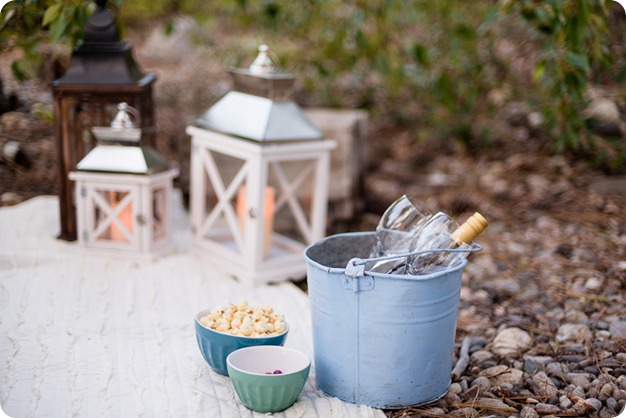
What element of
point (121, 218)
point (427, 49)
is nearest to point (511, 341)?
point (121, 218)

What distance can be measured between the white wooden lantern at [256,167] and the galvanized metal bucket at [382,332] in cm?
79

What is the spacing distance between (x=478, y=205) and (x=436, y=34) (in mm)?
1345

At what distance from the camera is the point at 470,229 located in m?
1.94

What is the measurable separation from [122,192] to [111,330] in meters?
0.81

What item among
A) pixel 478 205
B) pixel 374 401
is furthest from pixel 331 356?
pixel 478 205

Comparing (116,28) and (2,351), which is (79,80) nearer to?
(116,28)

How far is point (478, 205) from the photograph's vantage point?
3850 millimetres

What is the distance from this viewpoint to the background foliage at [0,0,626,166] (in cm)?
292

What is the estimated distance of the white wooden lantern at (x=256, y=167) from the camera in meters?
2.79

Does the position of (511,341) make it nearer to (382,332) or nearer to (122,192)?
(382,332)

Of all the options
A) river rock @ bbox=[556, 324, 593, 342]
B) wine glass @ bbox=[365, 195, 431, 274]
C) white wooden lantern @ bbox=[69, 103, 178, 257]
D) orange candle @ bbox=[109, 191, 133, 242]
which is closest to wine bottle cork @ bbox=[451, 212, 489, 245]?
wine glass @ bbox=[365, 195, 431, 274]

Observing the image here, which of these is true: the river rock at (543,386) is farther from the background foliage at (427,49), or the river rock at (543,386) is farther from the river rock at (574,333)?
the background foliage at (427,49)

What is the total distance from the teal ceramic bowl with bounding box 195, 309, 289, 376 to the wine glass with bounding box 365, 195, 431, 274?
377mm

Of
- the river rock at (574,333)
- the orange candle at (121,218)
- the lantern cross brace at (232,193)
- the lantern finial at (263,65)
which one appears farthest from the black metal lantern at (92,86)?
the river rock at (574,333)
